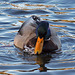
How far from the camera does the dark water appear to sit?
830 centimetres

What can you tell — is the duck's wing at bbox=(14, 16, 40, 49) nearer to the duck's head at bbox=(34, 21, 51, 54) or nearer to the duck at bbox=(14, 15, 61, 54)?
the duck at bbox=(14, 15, 61, 54)

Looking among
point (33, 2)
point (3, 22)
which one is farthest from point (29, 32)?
point (33, 2)

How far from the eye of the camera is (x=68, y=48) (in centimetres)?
988

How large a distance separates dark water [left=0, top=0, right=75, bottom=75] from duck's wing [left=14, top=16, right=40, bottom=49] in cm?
23

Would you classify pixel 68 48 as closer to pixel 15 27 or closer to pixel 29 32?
pixel 29 32

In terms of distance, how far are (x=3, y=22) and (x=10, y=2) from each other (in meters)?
A: 2.52

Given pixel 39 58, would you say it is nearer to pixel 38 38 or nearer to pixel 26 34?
pixel 38 38

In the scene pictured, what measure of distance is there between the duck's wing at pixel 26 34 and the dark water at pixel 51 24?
0.76ft

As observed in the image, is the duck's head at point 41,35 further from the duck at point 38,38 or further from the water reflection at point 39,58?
the water reflection at point 39,58

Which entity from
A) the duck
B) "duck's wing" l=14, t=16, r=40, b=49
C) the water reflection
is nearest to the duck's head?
the duck

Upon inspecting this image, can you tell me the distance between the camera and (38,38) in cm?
907

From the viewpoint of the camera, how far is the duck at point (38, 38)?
903 cm

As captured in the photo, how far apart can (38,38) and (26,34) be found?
3.69ft

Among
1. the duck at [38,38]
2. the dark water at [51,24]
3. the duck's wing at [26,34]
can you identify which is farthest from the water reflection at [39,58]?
the duck's wing at [26,34]
